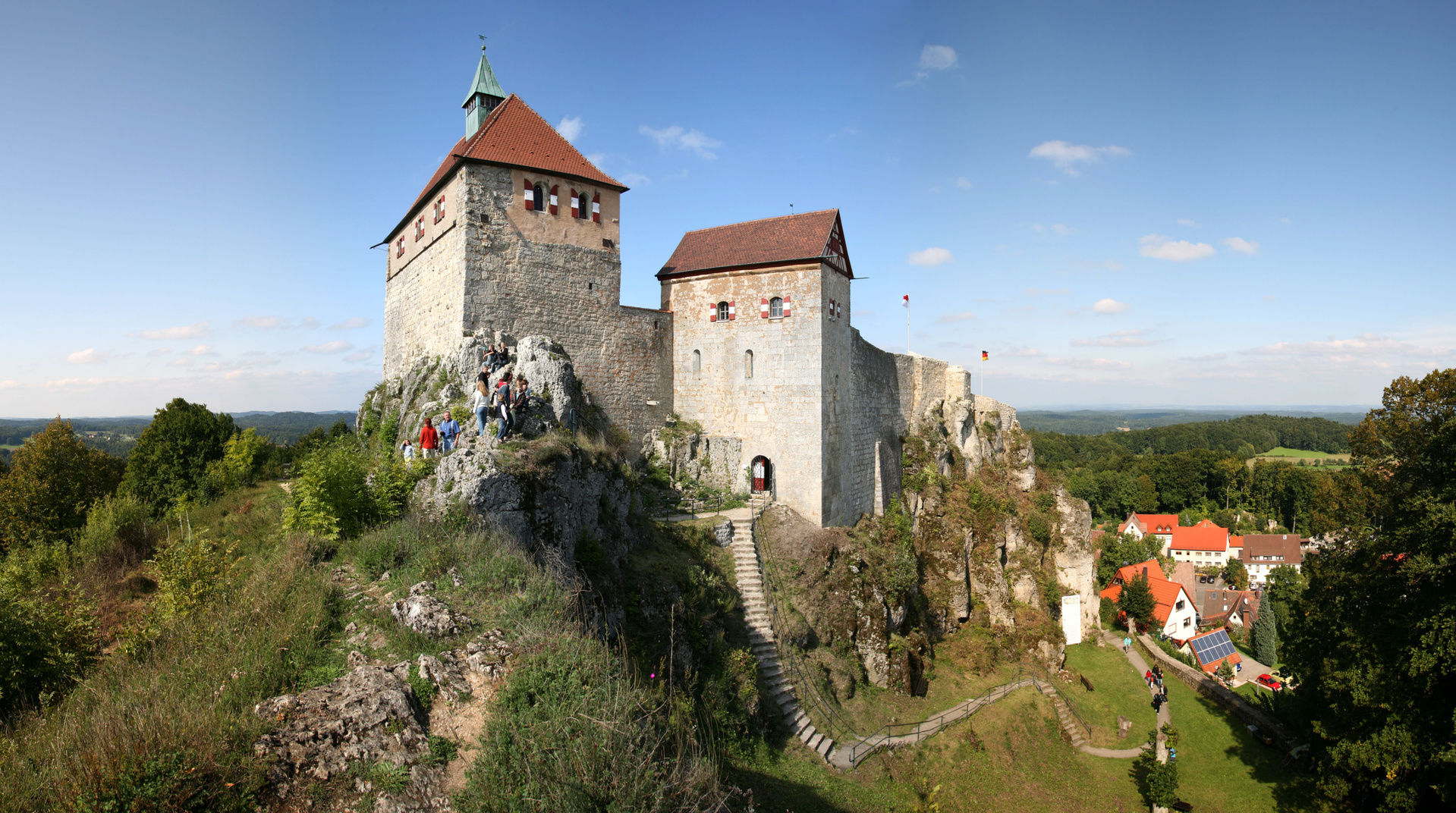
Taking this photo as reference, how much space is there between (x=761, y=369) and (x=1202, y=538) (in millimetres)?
68955

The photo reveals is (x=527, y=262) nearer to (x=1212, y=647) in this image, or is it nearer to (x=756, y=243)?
(x=756, y=243)

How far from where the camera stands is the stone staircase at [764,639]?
48.4 feet

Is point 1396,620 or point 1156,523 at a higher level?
point 1396,620

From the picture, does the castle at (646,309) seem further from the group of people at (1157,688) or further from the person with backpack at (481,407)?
the group of people at (1157,688)

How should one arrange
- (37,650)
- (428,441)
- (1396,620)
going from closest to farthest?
(37,650), (1396,620), (428,441)

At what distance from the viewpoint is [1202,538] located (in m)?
67.8

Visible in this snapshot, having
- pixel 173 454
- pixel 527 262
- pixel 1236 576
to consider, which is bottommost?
pixel 1236 576

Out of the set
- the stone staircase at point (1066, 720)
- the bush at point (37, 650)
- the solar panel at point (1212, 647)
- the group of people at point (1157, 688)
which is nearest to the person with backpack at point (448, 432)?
the bush at point (37, 650)

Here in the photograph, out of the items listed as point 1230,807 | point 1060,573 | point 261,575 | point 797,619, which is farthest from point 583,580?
point 1060,573

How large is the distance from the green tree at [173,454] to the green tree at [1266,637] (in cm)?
5313

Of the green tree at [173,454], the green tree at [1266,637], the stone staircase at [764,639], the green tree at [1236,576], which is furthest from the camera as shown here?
the green tree at [1236,576]

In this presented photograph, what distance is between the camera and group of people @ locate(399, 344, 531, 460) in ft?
47.9

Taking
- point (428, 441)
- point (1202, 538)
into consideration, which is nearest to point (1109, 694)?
point (428, 441)

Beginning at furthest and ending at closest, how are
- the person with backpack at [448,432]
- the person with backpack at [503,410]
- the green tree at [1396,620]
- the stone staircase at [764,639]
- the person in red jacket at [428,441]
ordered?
1. the person with backpack at [448,432]
2. the person in red jacket at [428,441]
3. the stone staircase at [764,639]
4. the person with backpack at [503,410]
5. the green tree at [1396,620]
